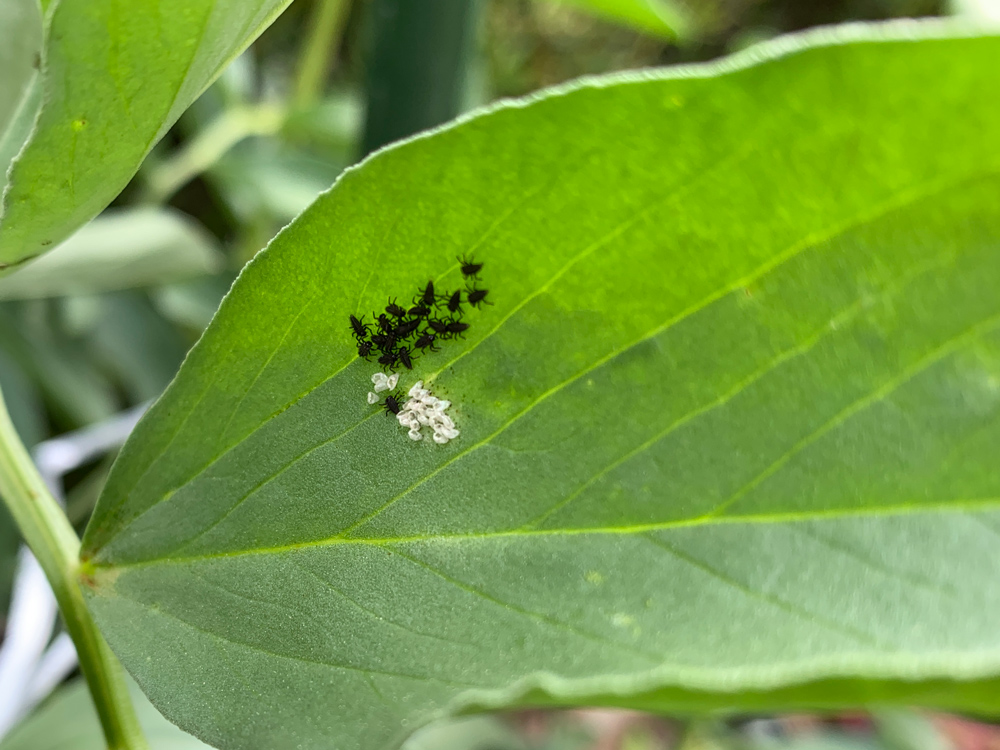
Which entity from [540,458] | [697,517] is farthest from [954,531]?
[540,458]

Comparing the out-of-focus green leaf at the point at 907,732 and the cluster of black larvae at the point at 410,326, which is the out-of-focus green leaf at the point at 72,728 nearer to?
the cluster of black larvae at the point at 410,326

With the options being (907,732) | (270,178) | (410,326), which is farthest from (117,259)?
(907,732)

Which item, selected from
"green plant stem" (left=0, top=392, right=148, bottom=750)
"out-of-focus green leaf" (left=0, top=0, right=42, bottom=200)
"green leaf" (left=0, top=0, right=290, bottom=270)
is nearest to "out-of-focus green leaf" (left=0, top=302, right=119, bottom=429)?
"out-of-focus green leaf" (left=0, top=0, right=42, bottom=200)

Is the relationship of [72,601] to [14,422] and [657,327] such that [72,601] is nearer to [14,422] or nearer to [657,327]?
[657,327]

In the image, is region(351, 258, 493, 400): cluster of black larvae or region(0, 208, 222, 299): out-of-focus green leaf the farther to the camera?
region(0, 208, 222, 299): out-of-focus green leaf

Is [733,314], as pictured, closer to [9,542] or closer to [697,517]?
[697,517]

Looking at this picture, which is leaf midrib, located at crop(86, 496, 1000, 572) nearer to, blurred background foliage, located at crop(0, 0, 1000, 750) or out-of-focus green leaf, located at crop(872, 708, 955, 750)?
blurred background foliage, located at crop(0, 0, 1000, 750)
